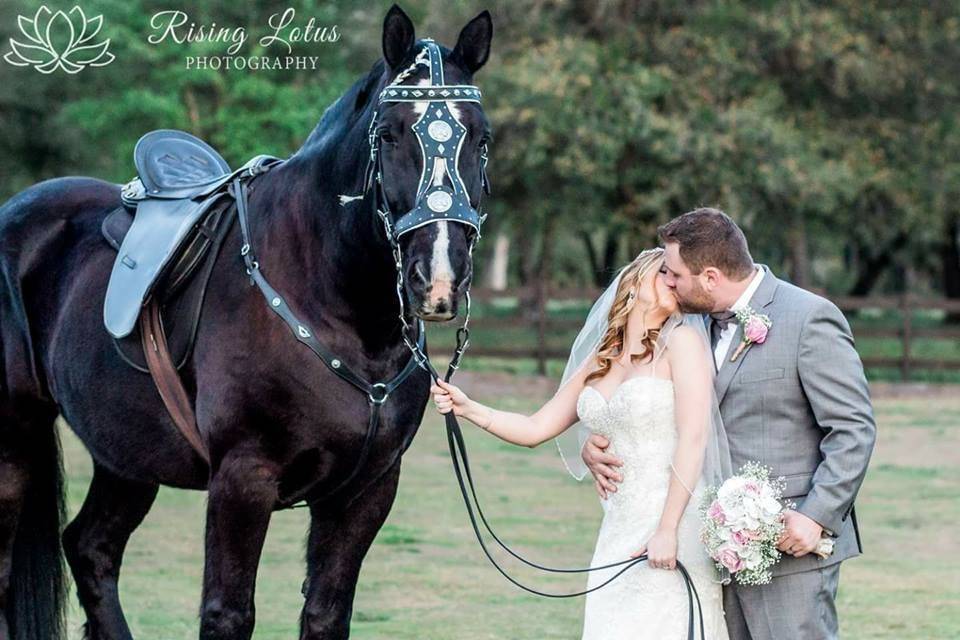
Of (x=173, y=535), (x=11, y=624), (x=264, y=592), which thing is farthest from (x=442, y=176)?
(x=173, y=535)

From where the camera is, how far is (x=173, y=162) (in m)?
5.44

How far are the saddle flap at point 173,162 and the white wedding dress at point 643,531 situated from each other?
188 centimetres

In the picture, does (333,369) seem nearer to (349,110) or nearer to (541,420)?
(541,420)

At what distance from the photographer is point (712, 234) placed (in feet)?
13.4

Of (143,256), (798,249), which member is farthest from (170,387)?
(798,249)

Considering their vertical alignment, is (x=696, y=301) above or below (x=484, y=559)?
above

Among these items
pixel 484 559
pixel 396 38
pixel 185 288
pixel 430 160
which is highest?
pixel 396 38

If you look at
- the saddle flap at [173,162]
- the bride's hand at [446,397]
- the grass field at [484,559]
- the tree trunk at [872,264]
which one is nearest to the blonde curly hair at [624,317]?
the bride's hand at [446,397]

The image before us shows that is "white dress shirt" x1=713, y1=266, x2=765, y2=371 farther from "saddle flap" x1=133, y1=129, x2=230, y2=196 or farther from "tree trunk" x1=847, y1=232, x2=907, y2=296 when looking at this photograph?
"tree trunk" x1=847, y1=232, x2=907, y2=296

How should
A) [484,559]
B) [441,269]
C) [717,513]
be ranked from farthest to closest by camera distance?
[484,559] → [717,513] → [441,269]

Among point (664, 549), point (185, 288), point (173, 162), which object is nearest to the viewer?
point (664, 549)

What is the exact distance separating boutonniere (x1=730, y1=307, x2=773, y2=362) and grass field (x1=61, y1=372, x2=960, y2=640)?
302cm

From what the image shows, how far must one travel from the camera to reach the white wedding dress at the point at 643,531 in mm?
4223

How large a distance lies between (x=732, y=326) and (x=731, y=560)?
2.48ft
